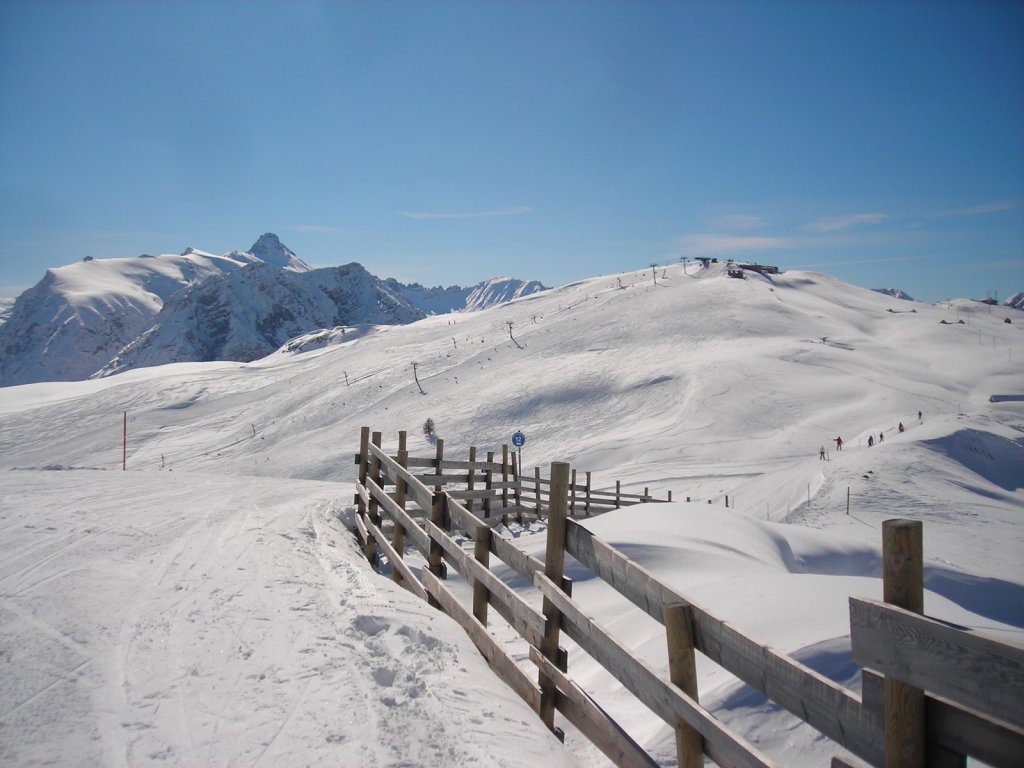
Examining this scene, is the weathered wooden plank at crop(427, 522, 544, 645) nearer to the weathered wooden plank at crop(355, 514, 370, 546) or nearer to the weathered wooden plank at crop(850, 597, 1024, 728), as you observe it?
the weathered wooden plank at crop(850, 597, 1024, 728)

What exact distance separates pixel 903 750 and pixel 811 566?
9907 mm

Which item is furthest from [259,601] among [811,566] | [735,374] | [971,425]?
[735,374]

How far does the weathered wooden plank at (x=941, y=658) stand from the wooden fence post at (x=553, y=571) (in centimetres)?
220

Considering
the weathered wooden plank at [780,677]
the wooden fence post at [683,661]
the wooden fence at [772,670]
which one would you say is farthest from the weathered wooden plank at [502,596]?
the wooden fence post at [683,661]

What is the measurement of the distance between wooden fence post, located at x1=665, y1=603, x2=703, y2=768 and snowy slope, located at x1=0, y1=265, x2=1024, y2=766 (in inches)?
38.4

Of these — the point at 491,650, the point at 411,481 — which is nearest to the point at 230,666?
the point at 491,650

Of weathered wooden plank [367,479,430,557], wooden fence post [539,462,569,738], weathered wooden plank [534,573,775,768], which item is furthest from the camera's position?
weathered wooden plank [367,479,430,557]

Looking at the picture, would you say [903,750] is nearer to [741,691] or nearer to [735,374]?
[741,691]

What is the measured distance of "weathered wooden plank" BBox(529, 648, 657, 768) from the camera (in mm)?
3441

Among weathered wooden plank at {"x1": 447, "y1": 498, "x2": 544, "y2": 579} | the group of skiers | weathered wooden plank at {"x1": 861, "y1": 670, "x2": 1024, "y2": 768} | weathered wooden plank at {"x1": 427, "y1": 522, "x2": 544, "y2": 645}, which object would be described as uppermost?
weathered wooden plank at {"x1": 861, "y1": 670, "x2": 1024, "y2": 768}

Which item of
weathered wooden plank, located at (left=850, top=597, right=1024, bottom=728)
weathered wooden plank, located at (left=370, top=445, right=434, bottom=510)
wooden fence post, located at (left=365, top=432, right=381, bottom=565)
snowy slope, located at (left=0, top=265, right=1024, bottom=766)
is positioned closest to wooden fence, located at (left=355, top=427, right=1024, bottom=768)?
weathered wooden plank, located at (left=850, top=597, right=1024, bottom=728)

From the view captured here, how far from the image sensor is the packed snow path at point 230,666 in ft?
11.1

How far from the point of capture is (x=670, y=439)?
111 feet

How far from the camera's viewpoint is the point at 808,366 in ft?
146
